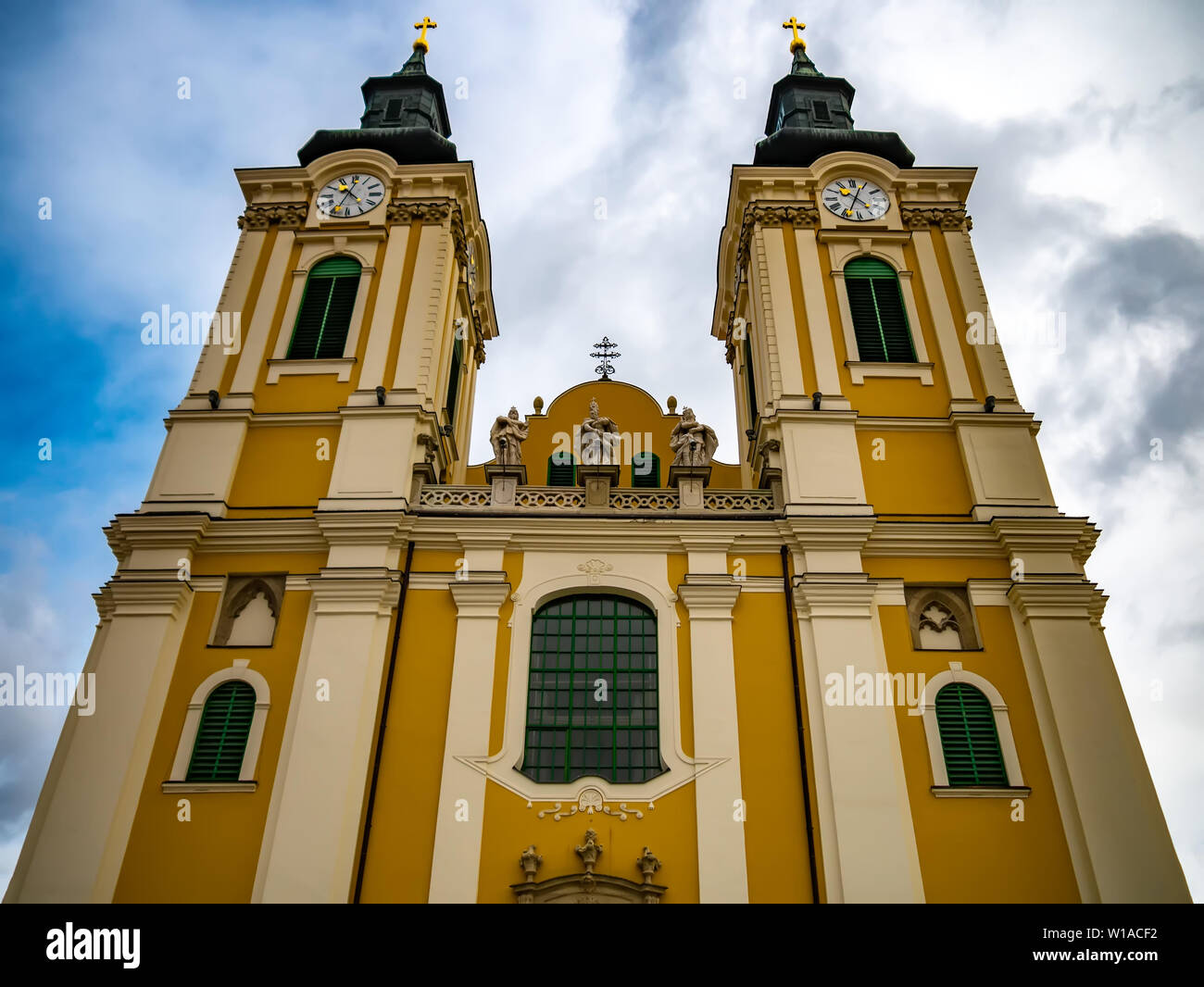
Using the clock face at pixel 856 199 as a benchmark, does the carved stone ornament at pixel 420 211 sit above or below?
below

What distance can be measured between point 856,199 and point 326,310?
11.0 metres

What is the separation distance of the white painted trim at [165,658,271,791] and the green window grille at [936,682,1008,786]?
9453mm

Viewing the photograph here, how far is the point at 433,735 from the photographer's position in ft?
49.7

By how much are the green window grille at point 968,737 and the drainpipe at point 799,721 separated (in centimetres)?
194

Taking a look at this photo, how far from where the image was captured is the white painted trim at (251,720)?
14859mm

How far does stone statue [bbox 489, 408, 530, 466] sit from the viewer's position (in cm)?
1864

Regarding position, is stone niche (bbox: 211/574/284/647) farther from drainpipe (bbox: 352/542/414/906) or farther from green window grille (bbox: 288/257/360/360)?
green window grille (bbox: 288/257/360/360)

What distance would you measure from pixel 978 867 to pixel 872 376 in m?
8.94

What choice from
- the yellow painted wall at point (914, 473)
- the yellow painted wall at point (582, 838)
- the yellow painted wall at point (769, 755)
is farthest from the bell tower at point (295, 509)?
the yellow painted wall at point (914, 473)

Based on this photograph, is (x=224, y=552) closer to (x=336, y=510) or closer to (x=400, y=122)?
(x=336, y=510)

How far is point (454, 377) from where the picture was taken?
23375 millimetres

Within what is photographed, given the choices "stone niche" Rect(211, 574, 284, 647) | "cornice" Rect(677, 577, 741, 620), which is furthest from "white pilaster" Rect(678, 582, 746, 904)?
"stone niche" Rect(211, 574, 284, 647)

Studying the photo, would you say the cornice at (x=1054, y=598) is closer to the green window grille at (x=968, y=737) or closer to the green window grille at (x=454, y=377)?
the green window grille at (x=968, y=737)
